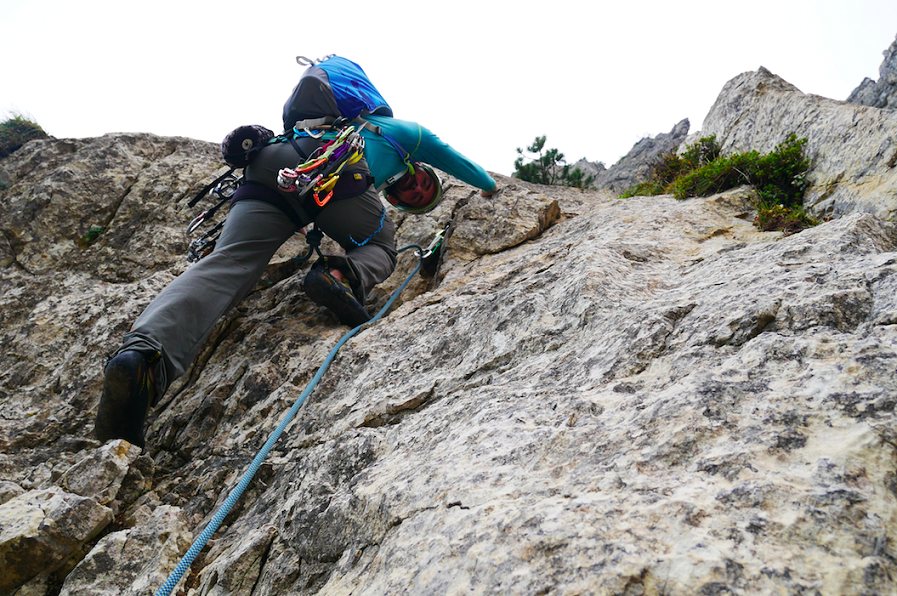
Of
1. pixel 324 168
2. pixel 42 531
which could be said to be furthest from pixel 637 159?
pixel 42 531

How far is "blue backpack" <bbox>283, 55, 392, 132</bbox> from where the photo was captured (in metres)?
4.78

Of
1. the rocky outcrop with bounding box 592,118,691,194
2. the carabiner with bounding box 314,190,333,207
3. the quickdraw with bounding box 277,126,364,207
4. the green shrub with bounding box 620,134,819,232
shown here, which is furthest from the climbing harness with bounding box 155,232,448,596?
the rocky outcrop with bounding box 592,118,691,194

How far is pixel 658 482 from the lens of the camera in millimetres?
1531

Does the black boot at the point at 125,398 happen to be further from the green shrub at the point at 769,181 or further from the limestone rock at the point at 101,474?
the green shrub at the point at 769,181

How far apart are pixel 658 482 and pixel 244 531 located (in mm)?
2174

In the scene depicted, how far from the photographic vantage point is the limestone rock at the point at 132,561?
2363mm

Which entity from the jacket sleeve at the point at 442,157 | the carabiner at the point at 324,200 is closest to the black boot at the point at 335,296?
the carabiner at the point at 324,200

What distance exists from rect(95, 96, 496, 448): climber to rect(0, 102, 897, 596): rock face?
1.35ft

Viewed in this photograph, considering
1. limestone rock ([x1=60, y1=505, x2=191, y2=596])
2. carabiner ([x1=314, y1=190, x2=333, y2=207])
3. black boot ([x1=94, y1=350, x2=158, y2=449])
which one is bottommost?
limestone rock ([x1=60, y1=505, x2=191, y2=596])

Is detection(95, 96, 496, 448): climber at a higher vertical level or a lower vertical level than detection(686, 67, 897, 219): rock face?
lower

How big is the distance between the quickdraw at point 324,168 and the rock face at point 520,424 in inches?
49.3

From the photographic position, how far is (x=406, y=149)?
16.7 feet

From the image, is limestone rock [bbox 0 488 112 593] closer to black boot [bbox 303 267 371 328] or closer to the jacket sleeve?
black boot [bbox 303 267 371 328]

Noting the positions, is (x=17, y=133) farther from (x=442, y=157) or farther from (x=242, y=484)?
(x=242, y=484)
